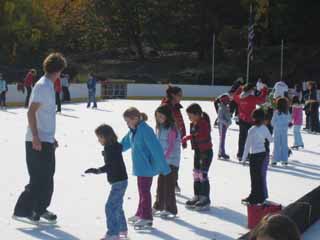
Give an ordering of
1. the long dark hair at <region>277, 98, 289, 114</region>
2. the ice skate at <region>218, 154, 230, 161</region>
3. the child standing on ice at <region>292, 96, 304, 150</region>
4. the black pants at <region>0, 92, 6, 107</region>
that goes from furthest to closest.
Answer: the black pants at <region>0, 92, 6, 107</region> → the child standing on ice at <region>292, 96, 304, 150</region> → the ice skate at <region>218, 154, 230, 161</region> → the long dark hair at <region>277, 98, 289, 114</region>

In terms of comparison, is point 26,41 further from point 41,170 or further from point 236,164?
point 41,170

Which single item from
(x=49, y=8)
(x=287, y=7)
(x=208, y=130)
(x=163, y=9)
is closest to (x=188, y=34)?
(x=163, y=9)

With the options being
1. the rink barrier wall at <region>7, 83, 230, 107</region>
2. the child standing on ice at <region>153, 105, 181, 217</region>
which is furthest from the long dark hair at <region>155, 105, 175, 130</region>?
the rink barrier wall at <region>7, 83, 230, 107</region>

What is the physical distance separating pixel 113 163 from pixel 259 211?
1.65 metres

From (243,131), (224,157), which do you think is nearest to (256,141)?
(243,131)

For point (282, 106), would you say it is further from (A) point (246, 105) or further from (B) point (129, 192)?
(B) point (129, 192)

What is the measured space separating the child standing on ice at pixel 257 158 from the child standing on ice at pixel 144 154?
1722mm

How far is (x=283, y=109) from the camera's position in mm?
12703

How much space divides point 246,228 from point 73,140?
9.31 m

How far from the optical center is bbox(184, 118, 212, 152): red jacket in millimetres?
8891

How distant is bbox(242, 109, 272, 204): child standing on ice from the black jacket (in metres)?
2.40

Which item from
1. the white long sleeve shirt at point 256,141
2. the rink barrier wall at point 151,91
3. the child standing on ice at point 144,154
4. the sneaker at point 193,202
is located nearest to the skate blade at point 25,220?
the child standing on ice at point 144,154

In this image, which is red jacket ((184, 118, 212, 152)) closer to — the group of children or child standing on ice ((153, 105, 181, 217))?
the group of children

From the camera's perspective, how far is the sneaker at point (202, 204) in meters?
8.80
